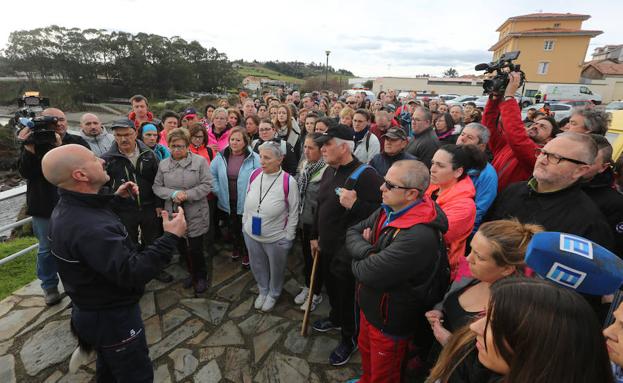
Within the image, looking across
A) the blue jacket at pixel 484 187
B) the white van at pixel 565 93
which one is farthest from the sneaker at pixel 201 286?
the white van at pixel 565 93

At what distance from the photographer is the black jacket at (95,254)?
1863 mm

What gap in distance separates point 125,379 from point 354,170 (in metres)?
2.44

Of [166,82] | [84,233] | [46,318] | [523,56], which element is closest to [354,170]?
[84,233]

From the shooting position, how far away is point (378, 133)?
19.2 feet

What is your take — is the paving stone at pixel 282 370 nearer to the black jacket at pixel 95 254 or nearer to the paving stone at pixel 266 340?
the paving stone at pixel 266 340

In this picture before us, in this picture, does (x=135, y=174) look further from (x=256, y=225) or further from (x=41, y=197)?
(x=256, y=225)

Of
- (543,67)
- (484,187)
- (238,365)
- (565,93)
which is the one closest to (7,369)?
(238,365)

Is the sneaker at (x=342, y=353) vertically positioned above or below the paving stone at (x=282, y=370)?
above

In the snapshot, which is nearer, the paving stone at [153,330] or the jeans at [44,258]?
the paving stone at [153,330]

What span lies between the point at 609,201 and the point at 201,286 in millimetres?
4318

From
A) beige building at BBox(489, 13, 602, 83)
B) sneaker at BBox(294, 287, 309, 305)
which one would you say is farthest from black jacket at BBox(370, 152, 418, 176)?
beige building at BBox(489, 13, 602, 83)

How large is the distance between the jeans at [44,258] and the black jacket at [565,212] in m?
4.88

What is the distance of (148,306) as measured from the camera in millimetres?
3645

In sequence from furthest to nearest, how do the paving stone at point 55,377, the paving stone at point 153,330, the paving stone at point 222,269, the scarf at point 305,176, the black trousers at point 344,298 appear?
the paving stone at point 222,269 → the scarf at point 305,176 → the paving stone at point 153,330 → the black trousers at point 344,298 → the paving stone at point 55,377
